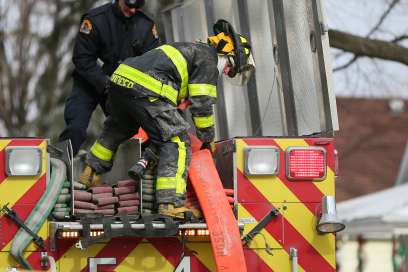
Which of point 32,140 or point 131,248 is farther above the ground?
point 32,140

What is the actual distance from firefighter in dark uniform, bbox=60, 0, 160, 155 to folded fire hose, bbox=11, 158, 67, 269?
133cm

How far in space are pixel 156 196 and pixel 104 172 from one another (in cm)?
70

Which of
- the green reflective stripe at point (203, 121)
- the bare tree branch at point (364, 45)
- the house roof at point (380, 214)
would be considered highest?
the bare tree branch at point (364, 45)

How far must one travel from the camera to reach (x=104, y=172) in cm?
682

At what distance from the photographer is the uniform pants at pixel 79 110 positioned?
7.50 meters

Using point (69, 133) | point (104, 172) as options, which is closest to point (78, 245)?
point (104, 172)

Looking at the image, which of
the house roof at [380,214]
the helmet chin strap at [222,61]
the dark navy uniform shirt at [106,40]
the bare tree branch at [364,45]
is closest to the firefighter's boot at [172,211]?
the helmet chin strap at [222,61]

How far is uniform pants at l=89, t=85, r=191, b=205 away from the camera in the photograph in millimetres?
6195

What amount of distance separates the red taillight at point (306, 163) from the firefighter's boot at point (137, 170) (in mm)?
813

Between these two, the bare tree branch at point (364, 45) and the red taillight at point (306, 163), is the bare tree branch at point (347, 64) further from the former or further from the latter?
the red taillight at point (306, 163)

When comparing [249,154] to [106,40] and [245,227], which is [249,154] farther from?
[106,40]

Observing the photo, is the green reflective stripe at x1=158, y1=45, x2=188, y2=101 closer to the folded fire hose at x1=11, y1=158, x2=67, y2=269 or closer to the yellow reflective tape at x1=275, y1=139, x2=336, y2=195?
the yellow reflective tape at x1=275, y1=139, x2=336, y2=195

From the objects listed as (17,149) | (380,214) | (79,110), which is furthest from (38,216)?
(380,214)

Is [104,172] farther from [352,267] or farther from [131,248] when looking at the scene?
[352,267]
